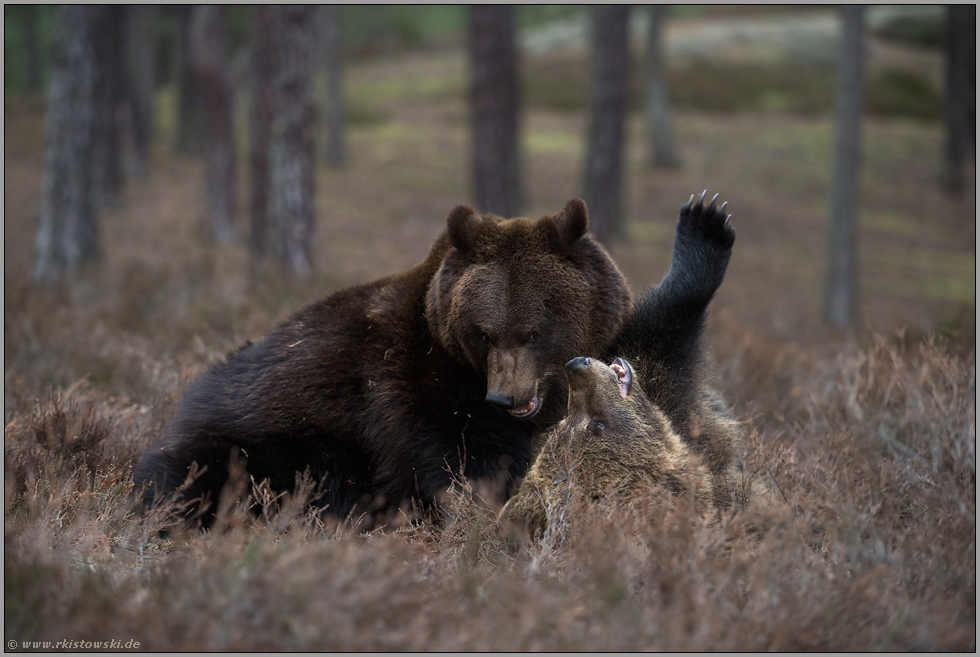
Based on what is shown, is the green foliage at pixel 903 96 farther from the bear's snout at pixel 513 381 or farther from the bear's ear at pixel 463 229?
the bear's snout at pixel 513 381

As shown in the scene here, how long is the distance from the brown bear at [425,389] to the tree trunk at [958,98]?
29.0 meters

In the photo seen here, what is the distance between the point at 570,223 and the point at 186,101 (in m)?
31.4

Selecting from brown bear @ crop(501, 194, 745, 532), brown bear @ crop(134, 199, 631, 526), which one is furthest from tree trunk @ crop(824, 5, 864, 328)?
brown bear @ crop(134, 199, 631, 526)

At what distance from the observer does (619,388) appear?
3820 millimetres

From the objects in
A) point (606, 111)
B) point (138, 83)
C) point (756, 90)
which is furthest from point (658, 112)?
point (138, 83)

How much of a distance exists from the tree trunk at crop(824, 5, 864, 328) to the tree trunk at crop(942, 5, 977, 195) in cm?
1685

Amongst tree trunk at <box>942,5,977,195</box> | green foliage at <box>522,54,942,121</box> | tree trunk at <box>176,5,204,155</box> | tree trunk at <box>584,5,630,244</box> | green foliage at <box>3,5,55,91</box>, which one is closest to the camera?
tree trunk at <box>584,5,630,244</box>

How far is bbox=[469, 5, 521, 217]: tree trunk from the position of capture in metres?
13.8

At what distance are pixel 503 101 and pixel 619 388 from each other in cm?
1123

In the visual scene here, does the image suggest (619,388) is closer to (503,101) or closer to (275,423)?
(275,423)

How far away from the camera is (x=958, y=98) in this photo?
28.3 m

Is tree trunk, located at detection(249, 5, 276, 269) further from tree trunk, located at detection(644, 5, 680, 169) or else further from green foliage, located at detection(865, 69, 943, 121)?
green foliage, located at detection(865, 69, 943, 121)

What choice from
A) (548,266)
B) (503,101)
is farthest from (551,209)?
(548,266)

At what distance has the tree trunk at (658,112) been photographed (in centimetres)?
2925
